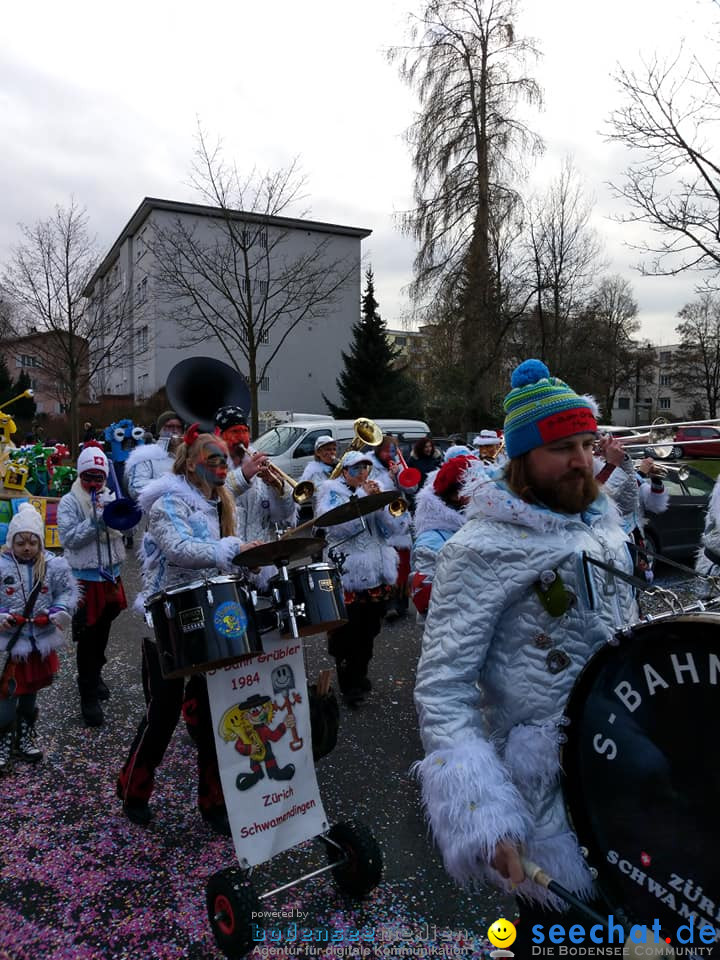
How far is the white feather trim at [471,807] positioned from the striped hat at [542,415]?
714 millimetres

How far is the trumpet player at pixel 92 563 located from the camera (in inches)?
189

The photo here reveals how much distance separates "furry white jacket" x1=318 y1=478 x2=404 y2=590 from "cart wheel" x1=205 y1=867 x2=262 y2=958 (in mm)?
A: 2636

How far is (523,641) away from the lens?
1642mm

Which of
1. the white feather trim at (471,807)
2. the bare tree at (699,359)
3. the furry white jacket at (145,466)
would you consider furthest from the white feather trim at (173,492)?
the bare tree at (699,359)

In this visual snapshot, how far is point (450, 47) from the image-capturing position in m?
21.0

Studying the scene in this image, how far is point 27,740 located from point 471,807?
3.48 m

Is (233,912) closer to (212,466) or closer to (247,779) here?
(247,779)

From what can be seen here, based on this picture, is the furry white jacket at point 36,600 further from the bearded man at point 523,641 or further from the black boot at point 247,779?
the bearded man at point 523,641

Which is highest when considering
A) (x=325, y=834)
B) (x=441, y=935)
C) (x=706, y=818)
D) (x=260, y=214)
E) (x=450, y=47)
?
(x=450, y=47)

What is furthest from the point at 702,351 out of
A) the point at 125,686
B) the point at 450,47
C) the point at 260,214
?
the point at 125,686

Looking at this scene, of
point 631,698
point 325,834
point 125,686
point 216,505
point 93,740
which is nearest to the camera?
point 631,698

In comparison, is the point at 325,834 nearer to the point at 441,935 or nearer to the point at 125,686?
the point at 441,935

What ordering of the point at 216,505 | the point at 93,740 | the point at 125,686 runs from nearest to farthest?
the point at 216,505
the point at 93,740
the point at 125,686

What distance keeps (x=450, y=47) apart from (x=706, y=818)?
23950mm
